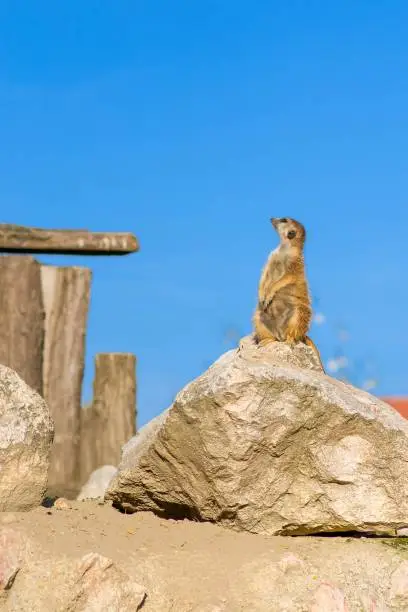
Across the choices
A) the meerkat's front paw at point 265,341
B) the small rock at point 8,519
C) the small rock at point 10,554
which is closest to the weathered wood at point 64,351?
the meerkat's front paw at point 265,341

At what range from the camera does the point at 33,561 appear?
5.34m

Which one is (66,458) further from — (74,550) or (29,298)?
(74,550)

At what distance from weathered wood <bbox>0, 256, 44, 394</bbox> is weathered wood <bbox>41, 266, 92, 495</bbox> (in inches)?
5.8

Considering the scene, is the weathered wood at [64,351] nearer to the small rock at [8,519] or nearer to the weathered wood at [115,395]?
the weathered wood at [115,395]

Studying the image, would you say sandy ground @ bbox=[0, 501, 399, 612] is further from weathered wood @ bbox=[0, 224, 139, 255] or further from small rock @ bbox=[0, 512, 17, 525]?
weathered wood @ bbox=[0, 224, 139, 255]

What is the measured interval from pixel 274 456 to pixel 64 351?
204 inches

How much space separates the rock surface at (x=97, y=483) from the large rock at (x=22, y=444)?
4.11 metres

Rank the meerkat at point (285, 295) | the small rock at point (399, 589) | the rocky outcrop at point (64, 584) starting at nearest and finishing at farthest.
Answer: the rocky outcrop at point (64, 584)
the small rock at point (399, 589)
the meerkat at point (285, 295)

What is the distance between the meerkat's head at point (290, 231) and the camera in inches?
297

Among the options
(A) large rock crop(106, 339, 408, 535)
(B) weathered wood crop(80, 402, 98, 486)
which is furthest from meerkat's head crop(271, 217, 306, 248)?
(B) weathered wood crop(80, 402, 98, 486)

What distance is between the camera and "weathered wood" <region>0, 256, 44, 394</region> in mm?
10422

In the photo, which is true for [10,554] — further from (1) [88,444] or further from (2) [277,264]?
(1) [88,444]

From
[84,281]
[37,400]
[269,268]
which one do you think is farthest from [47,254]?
[37,400]

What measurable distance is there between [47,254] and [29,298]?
1.99ft
